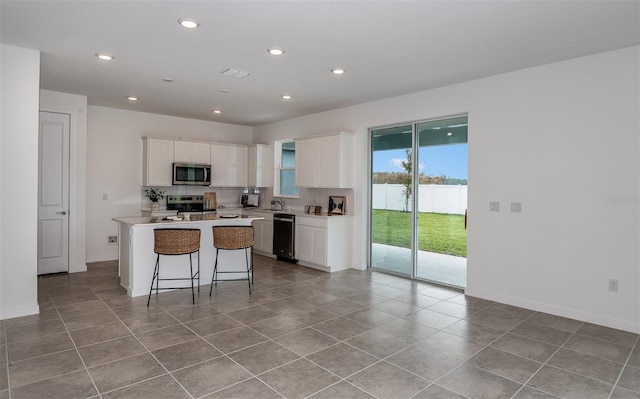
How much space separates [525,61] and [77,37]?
4.56 m

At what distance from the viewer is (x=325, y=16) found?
3076 mm

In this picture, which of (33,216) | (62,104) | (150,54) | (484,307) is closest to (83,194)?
(62,104)

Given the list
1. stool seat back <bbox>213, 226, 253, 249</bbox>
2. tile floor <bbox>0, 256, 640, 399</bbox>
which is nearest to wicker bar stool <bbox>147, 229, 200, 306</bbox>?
stool seat back <bbox>213, 226, 253, 249</bbox>

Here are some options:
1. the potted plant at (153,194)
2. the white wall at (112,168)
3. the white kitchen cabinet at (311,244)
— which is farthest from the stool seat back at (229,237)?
the white wall at (112,168)

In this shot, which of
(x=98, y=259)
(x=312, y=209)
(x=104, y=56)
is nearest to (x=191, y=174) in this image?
(x=98, y=259)

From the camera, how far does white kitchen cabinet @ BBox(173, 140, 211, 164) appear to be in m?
7.27

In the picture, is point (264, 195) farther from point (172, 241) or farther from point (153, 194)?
point (172, 241)

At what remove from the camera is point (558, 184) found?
413cm

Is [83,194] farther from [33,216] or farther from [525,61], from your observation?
[525,61]

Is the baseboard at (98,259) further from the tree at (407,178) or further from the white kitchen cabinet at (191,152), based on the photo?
the tree at (407,178)

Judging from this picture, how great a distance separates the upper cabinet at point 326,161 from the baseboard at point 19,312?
4.25 meters

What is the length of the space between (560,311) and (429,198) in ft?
6.89

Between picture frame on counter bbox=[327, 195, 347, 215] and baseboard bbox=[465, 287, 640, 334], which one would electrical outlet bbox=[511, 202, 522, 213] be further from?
picture frame on counter bbox=[327, 195, 347, 215]

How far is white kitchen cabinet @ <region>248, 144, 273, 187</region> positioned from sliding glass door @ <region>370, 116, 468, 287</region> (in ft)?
8.85
